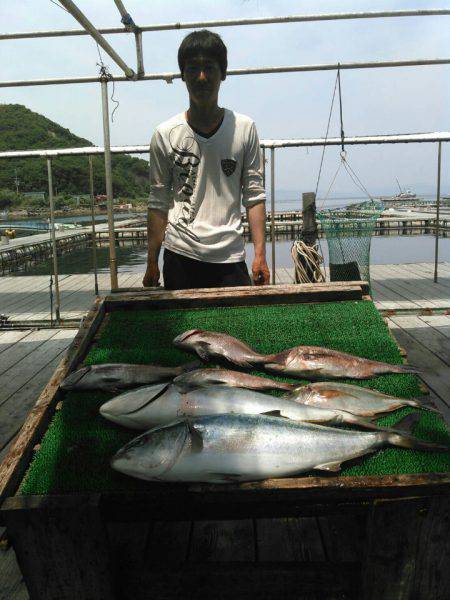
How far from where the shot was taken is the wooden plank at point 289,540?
2.12 metres

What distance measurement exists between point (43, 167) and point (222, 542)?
7629 cm

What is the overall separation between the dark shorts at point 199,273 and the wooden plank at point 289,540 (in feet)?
5.04

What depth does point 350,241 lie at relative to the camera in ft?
20.2

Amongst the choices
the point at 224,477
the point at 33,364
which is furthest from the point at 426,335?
the point at 33,364

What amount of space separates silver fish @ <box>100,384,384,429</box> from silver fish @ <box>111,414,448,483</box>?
0.13 metres

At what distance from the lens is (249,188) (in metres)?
3.21

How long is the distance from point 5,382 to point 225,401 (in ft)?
8.58

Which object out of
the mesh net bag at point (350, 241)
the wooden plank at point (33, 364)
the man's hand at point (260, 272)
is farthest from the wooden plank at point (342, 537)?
the mesh net bag at point (350, 241)

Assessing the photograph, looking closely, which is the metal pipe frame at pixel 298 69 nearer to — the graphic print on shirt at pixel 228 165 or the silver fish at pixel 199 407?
the graphic print on shirt at pixel 228 165

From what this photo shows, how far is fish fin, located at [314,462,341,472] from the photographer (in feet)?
5.19

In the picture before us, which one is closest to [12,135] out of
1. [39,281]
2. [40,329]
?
[39,281]

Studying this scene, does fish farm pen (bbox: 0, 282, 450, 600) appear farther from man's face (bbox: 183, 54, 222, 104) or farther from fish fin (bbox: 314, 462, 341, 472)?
man's face (bbox: 183, 54, 222, 104)

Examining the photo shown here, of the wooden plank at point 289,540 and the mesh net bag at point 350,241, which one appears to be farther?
the mesh net bag at point 350,241

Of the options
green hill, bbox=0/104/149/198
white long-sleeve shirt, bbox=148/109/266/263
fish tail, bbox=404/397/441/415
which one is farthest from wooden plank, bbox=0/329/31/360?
green hill, bbox=0/104/149/198
